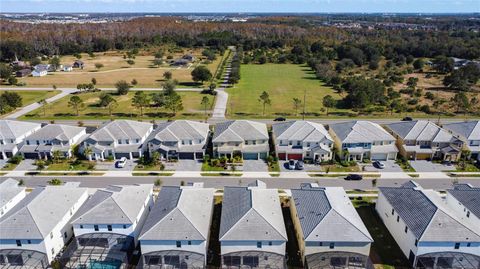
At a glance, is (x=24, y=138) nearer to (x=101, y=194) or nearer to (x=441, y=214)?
(x=101, y=194)

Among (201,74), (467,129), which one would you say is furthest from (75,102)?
(467,129)

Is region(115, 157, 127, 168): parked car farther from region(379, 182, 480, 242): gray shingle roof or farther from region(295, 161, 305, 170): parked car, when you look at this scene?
region(379, 182, 480, 242): gray shingle roof

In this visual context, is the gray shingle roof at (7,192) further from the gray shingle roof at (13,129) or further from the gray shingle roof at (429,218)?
the gray shingle roof at (429,218)

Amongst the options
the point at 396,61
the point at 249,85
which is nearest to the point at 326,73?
the point at 249,85

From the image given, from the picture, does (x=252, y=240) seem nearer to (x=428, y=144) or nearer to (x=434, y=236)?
(x=434, y=236)

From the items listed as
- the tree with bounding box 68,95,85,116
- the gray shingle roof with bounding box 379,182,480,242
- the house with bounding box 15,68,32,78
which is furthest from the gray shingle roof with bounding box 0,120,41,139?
the house with bounding box 15,68,32,78
